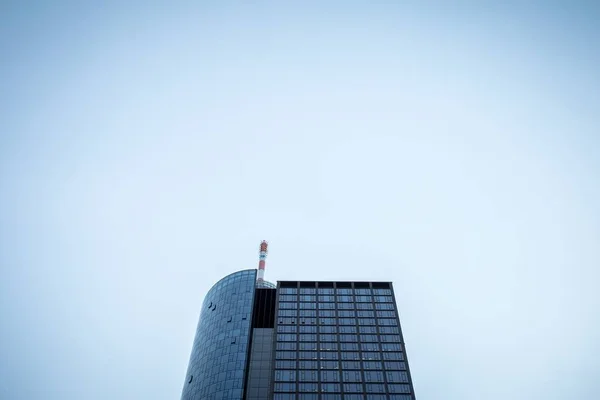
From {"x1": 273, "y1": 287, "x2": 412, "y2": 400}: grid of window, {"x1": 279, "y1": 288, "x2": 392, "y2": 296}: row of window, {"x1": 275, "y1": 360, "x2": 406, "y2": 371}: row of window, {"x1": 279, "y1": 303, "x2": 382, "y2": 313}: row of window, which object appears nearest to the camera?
{"x1": 273, "y1": 287, "x2": 412, "y2": 400}: grid of window

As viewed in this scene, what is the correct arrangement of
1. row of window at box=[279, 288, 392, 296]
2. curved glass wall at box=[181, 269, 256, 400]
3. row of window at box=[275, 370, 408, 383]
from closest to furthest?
row of window at box=[275, 370, 408, 383] < curved glass wall at box=[181, 269, 256, 400] < row of window at box=[279, 288, 392, 296]

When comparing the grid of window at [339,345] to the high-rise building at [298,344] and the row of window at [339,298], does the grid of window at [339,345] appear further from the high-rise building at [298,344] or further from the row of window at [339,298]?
the high-rise building at [298,344]

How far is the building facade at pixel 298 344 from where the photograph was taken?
135000 mm

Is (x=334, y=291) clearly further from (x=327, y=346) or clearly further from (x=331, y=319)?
(x=327, y=346)

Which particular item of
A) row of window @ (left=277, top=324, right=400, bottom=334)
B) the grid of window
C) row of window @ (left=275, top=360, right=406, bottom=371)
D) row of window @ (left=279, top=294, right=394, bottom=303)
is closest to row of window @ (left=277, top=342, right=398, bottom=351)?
the grid of window

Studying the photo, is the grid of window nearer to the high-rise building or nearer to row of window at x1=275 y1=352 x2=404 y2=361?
row of window at x1=275 y1=352 x2=404 y2=361

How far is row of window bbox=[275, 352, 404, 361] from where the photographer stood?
142250mm

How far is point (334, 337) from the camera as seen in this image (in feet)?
488

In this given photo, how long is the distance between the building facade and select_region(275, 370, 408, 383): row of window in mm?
317

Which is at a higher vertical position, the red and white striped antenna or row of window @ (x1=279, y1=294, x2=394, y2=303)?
the red and white striped antenna

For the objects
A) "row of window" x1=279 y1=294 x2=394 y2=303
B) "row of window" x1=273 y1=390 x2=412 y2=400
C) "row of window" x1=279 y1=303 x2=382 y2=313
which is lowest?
"row of window" x1=273 y1=390 x2=412 y2=400

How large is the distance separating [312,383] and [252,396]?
19590mm

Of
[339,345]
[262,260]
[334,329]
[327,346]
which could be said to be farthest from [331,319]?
[262,260]

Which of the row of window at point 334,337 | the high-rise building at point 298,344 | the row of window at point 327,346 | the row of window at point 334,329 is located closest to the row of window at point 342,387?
the high-rise building at point 298,344
